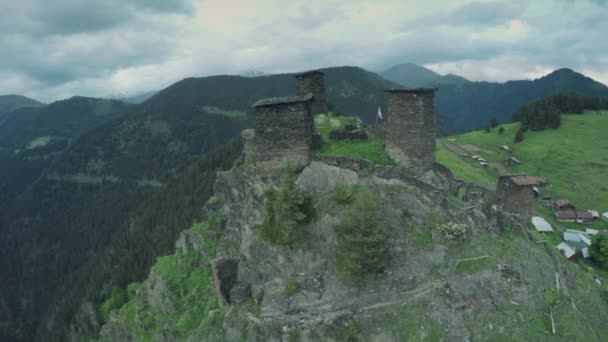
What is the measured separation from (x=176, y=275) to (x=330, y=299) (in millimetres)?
21200

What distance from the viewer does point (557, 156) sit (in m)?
93.4

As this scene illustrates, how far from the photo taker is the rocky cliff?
79.4 ft

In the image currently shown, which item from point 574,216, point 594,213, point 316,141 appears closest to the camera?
point 316,141

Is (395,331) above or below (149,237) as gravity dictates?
above

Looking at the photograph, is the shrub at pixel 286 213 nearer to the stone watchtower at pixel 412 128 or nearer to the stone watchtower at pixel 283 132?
the stone watchtower at pixel 283 132

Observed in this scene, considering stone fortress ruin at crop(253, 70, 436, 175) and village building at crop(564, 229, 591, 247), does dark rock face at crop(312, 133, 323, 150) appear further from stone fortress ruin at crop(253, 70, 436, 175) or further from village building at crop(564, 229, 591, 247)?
village building at crop(564, 229, 591, 247)

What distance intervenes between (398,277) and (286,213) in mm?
8570

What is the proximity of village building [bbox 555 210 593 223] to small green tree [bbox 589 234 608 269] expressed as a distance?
15164mm

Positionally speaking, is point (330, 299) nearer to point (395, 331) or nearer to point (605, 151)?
point (395, 331)

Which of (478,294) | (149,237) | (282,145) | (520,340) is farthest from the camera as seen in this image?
(149,237)

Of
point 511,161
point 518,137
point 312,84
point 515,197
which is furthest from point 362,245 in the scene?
point 518,137

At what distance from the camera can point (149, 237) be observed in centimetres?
10506

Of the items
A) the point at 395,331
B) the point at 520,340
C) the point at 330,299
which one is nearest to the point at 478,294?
the point at 520,340

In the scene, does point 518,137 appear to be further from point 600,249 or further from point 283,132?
point 283,132
